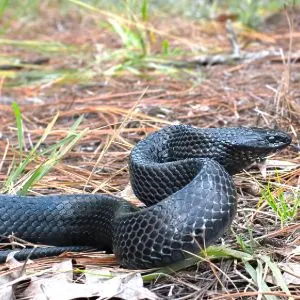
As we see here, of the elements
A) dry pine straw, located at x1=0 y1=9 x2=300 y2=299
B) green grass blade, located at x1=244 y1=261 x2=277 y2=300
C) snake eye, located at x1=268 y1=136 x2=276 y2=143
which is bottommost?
dry pine straw, located at x1=0 y1=9 x2=300 y2=299

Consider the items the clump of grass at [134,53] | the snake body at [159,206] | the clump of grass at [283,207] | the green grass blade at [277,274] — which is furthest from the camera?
the clump of grass at [134,53]

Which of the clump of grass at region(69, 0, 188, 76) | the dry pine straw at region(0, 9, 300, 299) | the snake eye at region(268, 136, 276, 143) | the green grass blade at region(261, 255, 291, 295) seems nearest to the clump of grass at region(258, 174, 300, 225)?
the dry pine straw at region(0, 9, 300, 299)

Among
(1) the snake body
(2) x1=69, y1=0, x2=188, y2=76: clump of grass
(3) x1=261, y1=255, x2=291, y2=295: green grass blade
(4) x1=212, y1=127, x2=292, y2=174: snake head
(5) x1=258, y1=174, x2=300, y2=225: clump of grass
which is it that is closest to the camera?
(3) x1=261, y1=255, x2=291, y2=295: green grass blade

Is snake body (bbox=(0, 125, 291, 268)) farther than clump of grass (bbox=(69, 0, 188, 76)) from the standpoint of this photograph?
No

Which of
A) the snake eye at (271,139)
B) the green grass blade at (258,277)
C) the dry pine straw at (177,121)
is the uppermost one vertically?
the snake eye at (271,139)

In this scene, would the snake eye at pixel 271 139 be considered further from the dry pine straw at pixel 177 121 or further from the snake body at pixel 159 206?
the dry pine straw at pixel 177 121

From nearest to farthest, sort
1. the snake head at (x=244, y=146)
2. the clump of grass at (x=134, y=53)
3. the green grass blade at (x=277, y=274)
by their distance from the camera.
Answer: the green grass blade at (x=277, y=274), the snake head at (x=244, y=146), the clump of grass at (x=134, y=53)

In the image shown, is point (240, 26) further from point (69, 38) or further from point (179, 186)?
point (179, 186)

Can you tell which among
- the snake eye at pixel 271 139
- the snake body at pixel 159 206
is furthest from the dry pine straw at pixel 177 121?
the snake eye at pixel 271 139

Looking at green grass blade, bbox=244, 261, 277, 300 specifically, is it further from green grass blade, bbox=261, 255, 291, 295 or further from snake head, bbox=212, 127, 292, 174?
snake head, bbox=212, 127, 292, 174
